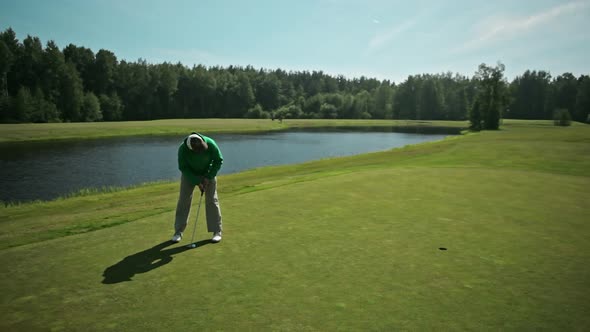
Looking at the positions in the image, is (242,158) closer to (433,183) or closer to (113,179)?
(113,179)

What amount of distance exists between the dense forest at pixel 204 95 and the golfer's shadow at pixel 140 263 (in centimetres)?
9636

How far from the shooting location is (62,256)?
6648mm

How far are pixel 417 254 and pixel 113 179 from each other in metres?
27.5

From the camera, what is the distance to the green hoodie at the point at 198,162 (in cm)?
775

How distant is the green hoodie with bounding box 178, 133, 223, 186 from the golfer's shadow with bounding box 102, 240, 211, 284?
4.79ft

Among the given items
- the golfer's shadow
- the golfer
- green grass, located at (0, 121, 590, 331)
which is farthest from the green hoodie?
the golfer's shadow

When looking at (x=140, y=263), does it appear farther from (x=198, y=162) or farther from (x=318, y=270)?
(x=318, y=270)

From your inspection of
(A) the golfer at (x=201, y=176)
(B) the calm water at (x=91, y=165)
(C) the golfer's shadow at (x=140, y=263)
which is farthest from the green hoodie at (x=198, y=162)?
(B) the calm water at (x=91, y=165)

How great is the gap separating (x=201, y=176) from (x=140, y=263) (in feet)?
7.42

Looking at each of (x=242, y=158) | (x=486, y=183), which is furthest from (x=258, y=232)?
(x=242, y=158)

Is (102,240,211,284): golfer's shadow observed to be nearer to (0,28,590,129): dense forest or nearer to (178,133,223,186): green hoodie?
(178,133,223,186): green hoodie

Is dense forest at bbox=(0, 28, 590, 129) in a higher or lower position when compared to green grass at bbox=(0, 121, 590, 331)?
higher

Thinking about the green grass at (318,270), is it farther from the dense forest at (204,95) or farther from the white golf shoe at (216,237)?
the dense forest at (204,95)

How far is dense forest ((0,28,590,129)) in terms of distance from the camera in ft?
306
